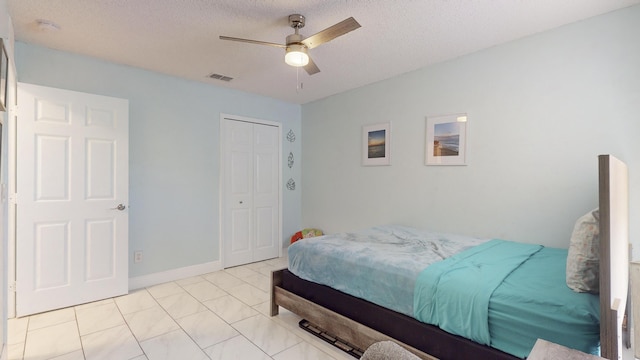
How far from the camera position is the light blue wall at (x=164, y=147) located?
10.2ft

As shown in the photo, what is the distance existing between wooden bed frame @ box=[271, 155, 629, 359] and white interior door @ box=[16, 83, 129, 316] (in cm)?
185

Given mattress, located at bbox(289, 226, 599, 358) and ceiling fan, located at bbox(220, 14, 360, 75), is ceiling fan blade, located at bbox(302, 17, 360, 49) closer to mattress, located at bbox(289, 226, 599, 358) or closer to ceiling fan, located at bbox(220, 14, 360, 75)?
ceiling fan, located at bbox(220, 14, 360, 75)

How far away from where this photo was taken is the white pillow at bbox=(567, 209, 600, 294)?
4.85ft

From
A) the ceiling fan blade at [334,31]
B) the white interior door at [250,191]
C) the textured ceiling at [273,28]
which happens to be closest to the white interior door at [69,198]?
the textured ceiling at [273,28]

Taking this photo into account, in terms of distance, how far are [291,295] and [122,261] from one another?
1952 millimetres

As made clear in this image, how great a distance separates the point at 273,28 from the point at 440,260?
222 cm

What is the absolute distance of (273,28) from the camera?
250 cm

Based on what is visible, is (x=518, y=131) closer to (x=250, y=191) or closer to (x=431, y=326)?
(x=431, y=326)

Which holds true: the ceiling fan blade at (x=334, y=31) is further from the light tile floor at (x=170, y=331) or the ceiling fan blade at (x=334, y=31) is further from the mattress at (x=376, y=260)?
the light tile floor at (x=170, y=331)

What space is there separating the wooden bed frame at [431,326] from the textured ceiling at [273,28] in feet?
4.50

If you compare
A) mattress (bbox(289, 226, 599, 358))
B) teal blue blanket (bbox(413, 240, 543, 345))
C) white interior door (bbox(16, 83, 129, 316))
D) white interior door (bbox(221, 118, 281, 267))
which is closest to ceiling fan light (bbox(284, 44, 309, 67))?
mattress (bbox(289, 226, 599, 358))

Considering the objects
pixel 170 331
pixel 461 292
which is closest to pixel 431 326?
pixel 461 292

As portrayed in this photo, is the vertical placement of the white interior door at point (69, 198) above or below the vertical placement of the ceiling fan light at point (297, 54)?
below

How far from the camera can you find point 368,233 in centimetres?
318
